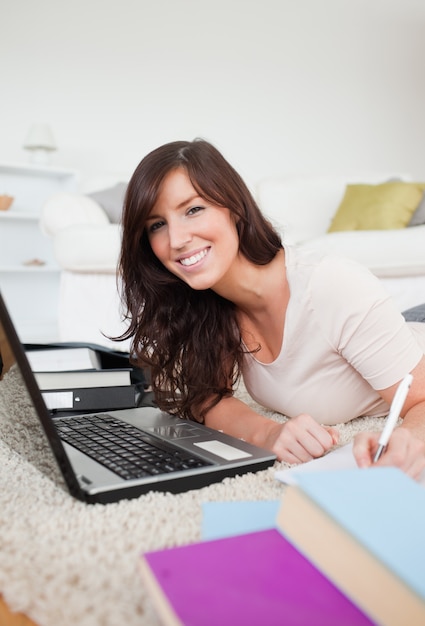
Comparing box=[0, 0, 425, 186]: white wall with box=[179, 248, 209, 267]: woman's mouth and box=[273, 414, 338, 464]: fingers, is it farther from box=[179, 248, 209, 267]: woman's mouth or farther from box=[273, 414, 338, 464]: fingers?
box=[273, 414, 338, 464]: fingers

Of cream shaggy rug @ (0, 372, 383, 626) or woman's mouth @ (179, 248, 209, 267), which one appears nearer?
cream shaggy rug @ (0, 372, 383, 626)

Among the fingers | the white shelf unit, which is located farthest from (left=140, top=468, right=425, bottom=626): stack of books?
the white shelf unit

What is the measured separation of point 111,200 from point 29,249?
1.52m

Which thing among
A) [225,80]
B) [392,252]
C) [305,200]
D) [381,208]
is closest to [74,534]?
[392,252]

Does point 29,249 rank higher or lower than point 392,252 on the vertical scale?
lower

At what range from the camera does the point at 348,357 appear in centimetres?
113

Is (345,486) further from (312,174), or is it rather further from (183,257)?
(312,174)

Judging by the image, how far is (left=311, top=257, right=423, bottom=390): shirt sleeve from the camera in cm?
104

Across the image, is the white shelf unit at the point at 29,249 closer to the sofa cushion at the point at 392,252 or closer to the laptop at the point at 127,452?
the sofa cushion at the point at 392,252

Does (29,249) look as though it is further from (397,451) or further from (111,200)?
(397,451)

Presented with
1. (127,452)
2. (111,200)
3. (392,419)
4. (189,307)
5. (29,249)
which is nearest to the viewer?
(392,419)

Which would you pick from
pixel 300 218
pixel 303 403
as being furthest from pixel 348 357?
pixel 300 218

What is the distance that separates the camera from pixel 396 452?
2.20 feet

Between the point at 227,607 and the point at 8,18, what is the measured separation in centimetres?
489
